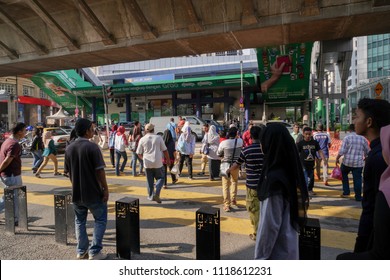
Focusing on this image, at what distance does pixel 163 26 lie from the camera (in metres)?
6.72

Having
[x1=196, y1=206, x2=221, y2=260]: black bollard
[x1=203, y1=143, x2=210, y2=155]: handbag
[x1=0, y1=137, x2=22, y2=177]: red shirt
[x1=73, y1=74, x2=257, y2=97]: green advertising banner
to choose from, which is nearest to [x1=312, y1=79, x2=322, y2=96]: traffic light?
[x1=203, y1=143, x2=210, y2=155]: handbag

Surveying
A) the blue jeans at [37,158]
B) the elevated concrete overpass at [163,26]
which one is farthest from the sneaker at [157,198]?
the blue jeans at [37,158]

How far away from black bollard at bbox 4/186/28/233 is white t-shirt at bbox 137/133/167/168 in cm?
251

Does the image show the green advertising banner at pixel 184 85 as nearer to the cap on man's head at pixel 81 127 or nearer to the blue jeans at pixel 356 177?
the blue jeans at pixel 356 177

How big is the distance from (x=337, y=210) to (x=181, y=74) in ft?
151

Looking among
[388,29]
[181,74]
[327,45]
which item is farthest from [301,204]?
[181,74]

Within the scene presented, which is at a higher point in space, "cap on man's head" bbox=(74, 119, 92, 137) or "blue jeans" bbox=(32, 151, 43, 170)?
"cap on man's head" bbox=(74, 119, 92, 137)

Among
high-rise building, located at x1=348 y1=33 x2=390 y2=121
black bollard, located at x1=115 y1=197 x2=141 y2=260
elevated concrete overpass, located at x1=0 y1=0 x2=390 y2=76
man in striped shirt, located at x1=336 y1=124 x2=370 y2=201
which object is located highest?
high-rise building, located at x1=348 y1=33 x2=390 y2=121

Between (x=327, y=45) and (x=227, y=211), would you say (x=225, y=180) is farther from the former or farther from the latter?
(x=327, y=45)

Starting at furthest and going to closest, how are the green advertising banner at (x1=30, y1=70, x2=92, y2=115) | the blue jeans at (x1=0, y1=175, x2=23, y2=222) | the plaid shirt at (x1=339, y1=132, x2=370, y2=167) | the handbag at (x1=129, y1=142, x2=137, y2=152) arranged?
1. the green advertising banner at (x1=30, y1=70, x2=92, y2=115)
2. the handbag at (x1=129, y1=142, x2=137, y2=152)
3. the plaid shirt at (x1=339, y1=132, x2=370, y2=167)
4. the blue jeans at (x1=0, y1=175, x2=23, y2=222)

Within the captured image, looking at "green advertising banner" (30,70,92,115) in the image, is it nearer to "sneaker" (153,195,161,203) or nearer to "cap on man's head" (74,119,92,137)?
"sneaker" (153,195,161,203)

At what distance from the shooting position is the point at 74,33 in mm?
7551

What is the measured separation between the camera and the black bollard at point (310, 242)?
9.40 ft

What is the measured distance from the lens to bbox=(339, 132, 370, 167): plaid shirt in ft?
21.3
